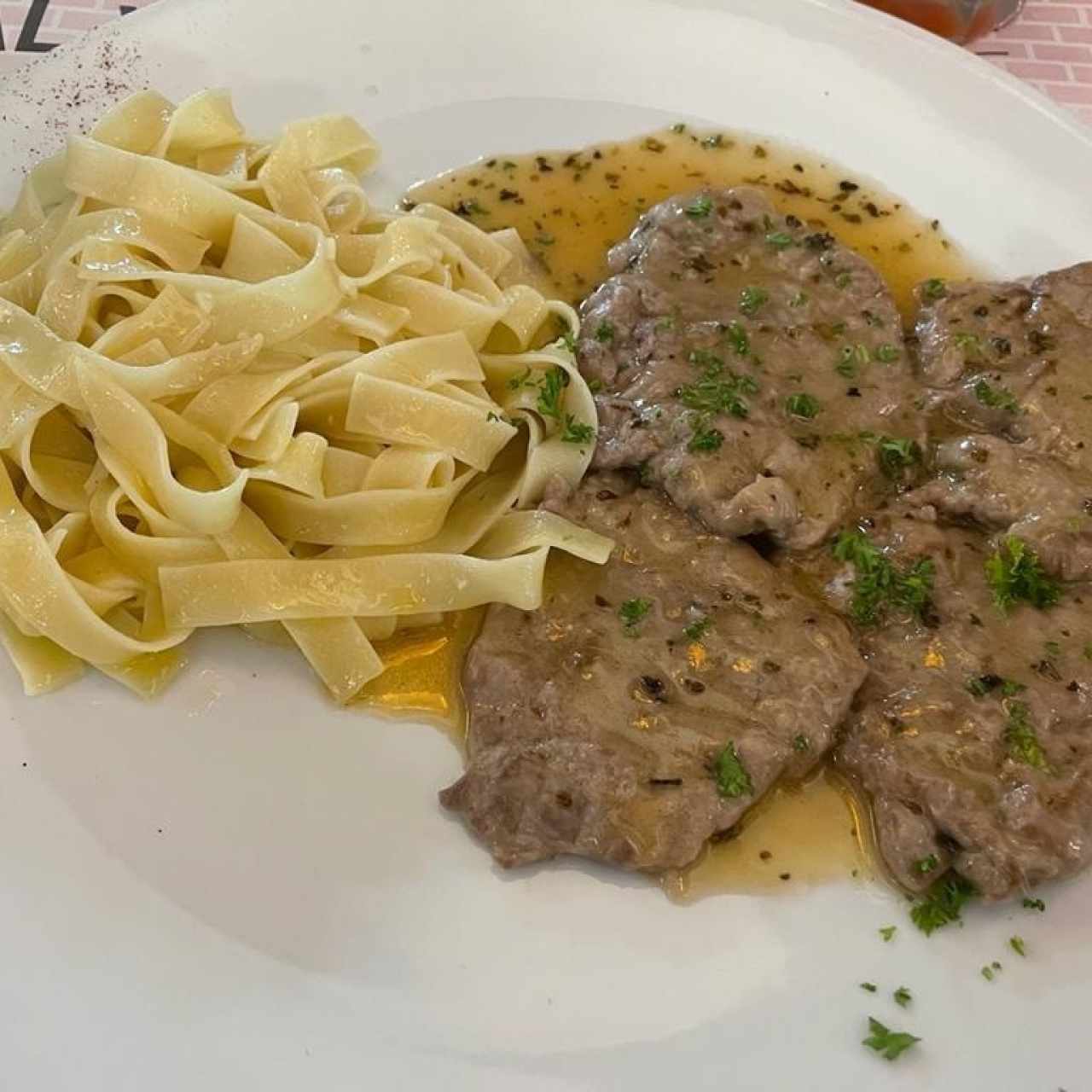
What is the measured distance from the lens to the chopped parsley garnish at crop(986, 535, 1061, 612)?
445 cm

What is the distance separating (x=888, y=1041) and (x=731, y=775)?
945 mm

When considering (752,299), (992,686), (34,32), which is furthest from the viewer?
(34,32)

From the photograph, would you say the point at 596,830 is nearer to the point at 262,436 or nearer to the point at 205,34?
the point at 262,436

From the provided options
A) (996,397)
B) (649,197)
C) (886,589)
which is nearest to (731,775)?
(886,589)

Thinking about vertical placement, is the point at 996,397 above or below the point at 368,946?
above

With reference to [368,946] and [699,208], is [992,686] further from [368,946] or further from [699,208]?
[699,208]

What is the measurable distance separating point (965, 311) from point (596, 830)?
10.0ft

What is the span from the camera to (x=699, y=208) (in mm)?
5512

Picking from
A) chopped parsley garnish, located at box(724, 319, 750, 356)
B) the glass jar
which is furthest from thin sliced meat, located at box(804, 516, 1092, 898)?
the glass jar

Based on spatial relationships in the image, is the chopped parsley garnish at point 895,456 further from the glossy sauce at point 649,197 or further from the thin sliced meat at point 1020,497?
the glossy sauce at point 649,197

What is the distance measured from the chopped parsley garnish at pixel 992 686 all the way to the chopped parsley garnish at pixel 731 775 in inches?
36.2

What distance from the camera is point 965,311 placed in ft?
17.5

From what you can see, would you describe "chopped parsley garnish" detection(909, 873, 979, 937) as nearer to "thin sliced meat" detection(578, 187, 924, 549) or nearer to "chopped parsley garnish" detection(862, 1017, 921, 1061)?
"chopped parsley garnish" detection(862, 1017, 921, 1061)

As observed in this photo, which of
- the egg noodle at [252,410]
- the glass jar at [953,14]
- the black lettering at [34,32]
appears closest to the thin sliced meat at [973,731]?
the egg noodle at [252,410]
